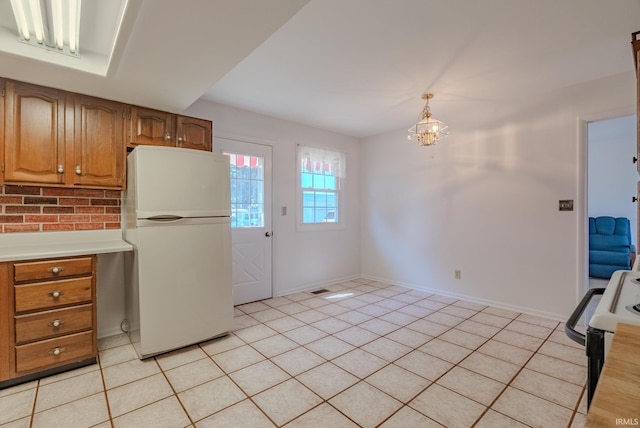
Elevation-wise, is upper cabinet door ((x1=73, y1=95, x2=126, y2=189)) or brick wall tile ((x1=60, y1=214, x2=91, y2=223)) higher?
upper cabinet door ((x1=73, y1=95, x2=126, y2=189))

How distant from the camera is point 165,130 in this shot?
275 cm

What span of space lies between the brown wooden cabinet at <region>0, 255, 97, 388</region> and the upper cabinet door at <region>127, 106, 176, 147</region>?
1.11m

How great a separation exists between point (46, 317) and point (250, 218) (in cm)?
208

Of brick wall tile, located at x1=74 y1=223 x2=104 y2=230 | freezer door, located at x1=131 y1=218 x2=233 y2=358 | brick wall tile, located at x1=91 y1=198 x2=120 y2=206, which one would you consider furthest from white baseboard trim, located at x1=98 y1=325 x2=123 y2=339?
brick wall tile, located at x1=91 y1=198 x2=120 y2=206

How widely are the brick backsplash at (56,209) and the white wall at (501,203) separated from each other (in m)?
3.62

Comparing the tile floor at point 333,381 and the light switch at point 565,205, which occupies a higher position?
the light switch at point 565,205

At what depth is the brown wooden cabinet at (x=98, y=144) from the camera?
235cm

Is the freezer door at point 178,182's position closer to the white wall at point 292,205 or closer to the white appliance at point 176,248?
the white appliance at point 176,248

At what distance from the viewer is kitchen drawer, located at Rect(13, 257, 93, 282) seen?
6.34ft

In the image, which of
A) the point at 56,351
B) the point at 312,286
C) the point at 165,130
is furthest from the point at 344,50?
the point at 312,286

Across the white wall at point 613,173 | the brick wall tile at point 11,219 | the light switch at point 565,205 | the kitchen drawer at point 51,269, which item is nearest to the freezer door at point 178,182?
the kitchen drawer at point 51,269

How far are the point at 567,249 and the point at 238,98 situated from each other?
384 cm

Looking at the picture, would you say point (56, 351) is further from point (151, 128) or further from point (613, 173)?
point (613, 173)

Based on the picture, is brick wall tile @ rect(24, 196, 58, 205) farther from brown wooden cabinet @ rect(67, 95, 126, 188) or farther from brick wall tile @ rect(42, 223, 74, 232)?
brown wooden cabinet @ rect(67, 95, 126, 188)
